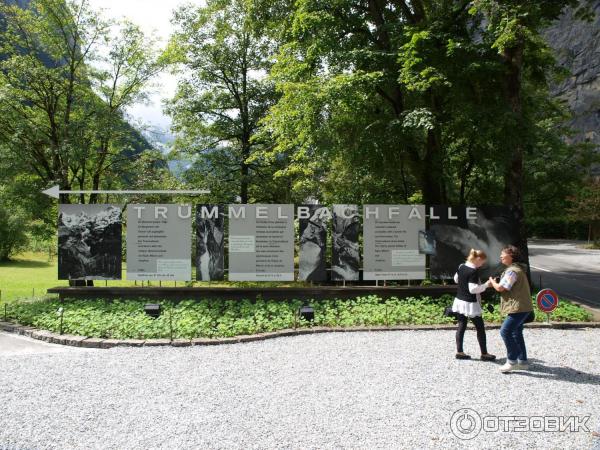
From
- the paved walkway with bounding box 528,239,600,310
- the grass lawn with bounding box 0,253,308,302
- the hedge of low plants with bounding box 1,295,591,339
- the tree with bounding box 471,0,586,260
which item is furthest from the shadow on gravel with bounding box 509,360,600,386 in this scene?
the grass lawn with bounding box 0,253,308,302

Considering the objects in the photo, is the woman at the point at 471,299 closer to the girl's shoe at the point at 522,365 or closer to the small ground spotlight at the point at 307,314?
the girl's shoe at the point at 522,365

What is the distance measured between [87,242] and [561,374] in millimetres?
10859

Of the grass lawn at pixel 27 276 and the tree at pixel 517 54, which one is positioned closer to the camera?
the tree at pixel 517 54

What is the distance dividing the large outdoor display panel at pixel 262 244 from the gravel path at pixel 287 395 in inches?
138

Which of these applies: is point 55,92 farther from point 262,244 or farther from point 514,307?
point 514,307

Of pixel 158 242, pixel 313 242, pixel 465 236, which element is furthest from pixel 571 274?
pixel 158 242

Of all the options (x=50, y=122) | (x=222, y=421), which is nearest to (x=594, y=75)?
(x=50, y=122)

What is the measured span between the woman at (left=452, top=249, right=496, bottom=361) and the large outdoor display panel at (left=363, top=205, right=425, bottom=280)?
464 centimetres

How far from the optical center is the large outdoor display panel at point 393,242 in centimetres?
1199

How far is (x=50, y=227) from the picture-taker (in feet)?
51.6

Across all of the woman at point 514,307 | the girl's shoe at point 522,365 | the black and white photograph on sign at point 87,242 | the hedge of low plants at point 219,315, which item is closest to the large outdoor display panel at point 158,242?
the black and white photograph on sign at point 87,242

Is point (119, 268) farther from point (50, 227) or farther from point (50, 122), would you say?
point (50, 122)

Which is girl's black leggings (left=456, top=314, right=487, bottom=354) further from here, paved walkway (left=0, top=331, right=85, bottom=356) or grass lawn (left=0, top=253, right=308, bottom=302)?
grass lawn (left=0, top=253, right=308, bottom=302)

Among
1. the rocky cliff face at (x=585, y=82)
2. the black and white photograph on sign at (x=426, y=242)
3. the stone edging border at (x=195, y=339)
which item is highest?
the rocky cliff face at (x=585, y=82)
